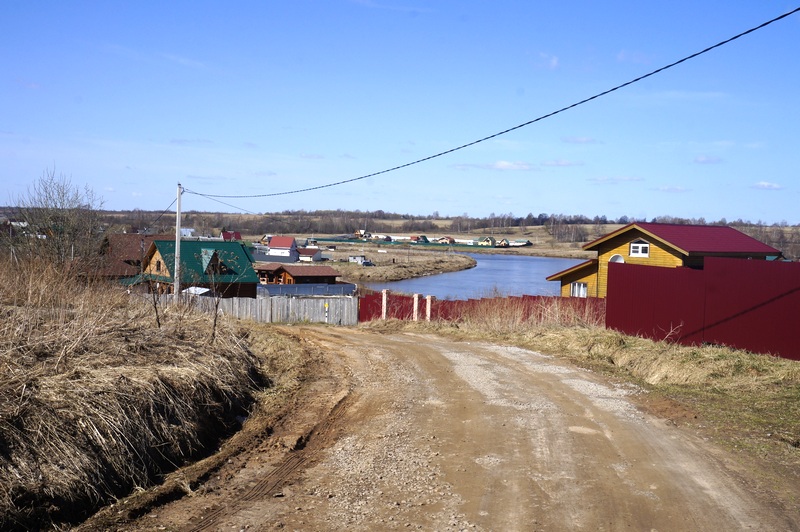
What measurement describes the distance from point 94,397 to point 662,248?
29702 mm

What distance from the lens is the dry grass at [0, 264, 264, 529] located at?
557cm

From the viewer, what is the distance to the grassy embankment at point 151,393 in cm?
576

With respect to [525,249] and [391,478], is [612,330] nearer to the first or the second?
[391,478]

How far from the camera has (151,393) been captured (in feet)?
24.2

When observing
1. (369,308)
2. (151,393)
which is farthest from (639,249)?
(151,393)

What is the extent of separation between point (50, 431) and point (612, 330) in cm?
1372

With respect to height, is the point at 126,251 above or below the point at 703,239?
below

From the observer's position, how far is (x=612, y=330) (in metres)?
16.9

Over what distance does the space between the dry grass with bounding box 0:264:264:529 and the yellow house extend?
23517 millimetres

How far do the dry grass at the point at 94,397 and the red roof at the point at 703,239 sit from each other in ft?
81.3

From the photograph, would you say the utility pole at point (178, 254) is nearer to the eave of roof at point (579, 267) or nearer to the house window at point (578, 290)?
the eave of roof at point (579, 267)

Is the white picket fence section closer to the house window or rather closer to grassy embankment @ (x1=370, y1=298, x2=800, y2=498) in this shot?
grassy embankment @ (x1=370, y1=298, x2=800, y2=498)

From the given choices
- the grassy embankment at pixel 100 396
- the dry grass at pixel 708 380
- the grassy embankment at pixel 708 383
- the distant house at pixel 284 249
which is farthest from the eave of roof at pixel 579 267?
the distant house at pixel 284 249

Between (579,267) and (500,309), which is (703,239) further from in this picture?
(500,309)
